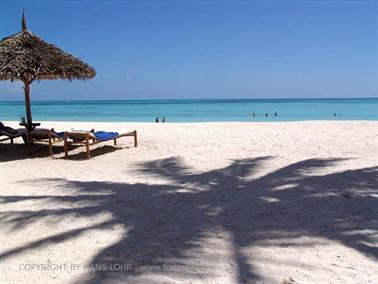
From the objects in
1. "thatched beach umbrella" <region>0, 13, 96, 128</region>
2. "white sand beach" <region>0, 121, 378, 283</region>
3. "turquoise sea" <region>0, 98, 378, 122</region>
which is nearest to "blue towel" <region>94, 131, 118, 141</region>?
"white sand beach" <region>0, 121, 378, 283</region>

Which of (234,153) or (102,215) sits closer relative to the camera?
(102,215)

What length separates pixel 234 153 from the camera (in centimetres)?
738

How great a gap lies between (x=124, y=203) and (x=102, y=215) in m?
0.42

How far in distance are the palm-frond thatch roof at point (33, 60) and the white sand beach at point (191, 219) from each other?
1728mm

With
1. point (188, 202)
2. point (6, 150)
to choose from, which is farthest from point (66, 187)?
point (6, 150)

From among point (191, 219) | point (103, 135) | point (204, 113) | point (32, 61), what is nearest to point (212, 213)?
point (191, 219)

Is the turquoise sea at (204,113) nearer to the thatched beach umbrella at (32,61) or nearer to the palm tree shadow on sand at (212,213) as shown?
the thatched beach umbrella at (32,61)

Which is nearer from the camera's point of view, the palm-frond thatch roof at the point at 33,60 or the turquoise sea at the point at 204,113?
the palm-frond thatch roof at the point at 33,60

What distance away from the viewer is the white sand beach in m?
2.56

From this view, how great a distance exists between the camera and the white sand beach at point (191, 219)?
A: 8.41 feet

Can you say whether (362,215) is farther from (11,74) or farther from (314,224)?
(11,74)

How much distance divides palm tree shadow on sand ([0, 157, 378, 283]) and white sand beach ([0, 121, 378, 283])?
1 centimetres

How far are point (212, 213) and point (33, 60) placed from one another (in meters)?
5.32

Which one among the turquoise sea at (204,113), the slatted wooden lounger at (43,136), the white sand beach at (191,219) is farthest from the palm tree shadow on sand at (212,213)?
the turquoise sea at (204,113)
